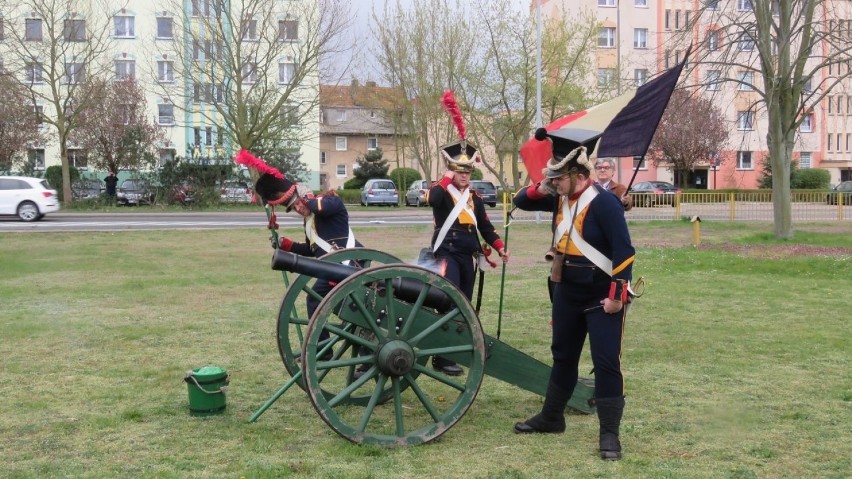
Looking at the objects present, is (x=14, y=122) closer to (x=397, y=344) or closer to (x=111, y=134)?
(x=111, y=134)

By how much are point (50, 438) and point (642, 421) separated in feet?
11.9

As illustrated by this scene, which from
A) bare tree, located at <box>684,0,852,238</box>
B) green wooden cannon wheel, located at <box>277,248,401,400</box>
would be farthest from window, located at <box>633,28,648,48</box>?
green wooden cannon wheel, located at <box>277,248,401,400</box>

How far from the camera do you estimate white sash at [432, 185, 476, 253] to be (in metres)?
6.94

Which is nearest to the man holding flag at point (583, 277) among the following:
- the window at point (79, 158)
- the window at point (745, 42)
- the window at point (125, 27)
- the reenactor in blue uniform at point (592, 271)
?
the reenactor in blue uniform at point (592, 271)

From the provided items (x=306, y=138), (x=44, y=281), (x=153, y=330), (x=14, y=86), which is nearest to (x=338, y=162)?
(x=306, y=138)

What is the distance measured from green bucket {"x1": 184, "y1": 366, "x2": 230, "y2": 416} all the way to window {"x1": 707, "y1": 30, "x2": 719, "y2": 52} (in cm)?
1521

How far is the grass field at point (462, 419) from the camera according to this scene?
15.4ft

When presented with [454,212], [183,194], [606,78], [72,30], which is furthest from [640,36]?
[454,212]

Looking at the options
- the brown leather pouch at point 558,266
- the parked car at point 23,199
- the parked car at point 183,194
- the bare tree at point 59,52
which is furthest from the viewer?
the parked car at point 183,194

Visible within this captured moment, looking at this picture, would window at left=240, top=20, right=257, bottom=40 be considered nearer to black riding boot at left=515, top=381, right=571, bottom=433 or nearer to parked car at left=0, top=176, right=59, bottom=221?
parked car at left=0, top=176, right=59, bottom=221

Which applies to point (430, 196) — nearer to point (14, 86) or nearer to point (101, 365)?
point (101, 365)

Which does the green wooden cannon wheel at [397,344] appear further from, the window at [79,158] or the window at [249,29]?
the window at [79,158]

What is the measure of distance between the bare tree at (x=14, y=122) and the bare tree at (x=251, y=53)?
6.47m

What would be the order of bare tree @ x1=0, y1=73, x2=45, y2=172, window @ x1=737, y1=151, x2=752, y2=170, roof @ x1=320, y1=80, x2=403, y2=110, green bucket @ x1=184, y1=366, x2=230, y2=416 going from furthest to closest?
window @ x1=737, y1=151, x2=752, y2=170, roof @ x1=320, y1=80, x2=403, y2=110, bare tree @ x1=0, y1=73, x2=45, y2=172, green bucket @ x1=184, y1=366, x2=230, y2=416
